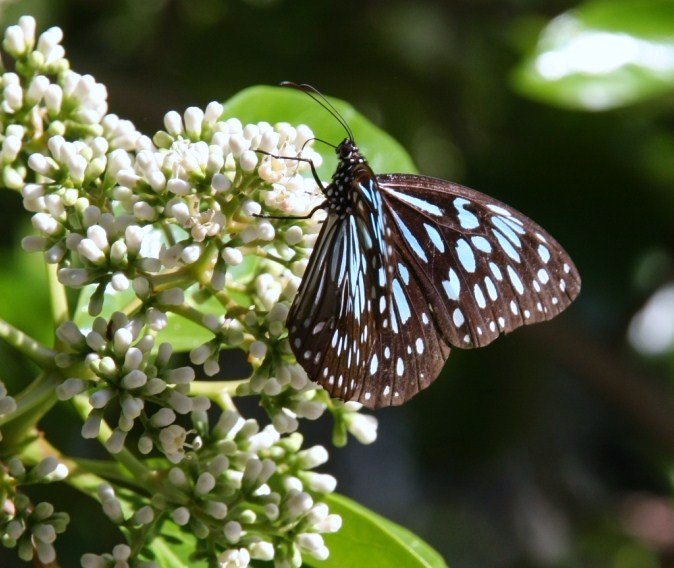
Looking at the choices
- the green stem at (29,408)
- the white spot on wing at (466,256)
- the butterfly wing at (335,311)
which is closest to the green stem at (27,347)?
the green stem at (29,408)

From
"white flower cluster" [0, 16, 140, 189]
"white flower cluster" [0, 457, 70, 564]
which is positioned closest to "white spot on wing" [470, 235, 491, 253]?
"white flower cluster" [0, 16, 140, 189]

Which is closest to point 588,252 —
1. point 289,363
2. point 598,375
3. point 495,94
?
point 598,375

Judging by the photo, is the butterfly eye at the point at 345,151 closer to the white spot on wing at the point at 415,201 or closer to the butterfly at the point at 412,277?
the butterfly at the point at 412,277

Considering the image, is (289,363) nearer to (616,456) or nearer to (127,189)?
(127,189)

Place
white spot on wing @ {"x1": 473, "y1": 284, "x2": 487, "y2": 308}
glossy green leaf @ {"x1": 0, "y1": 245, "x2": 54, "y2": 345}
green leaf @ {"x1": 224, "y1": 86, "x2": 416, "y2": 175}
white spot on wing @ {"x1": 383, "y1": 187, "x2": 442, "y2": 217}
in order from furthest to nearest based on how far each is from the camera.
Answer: glossy green leaf @ {"x1": 0, "y1": 245, "x2": 54, "y2": 345}
green leaf @ {"x1": 224, "y1": 86, "x2": 416, "y2": 175}
white spot on wing @ {"x1": 383, "y1": 187, "x2": 442, "y2": 217}
white spot on wing @ {"x1": 473, "y1": 284, "x2": 487, "y2": 308}

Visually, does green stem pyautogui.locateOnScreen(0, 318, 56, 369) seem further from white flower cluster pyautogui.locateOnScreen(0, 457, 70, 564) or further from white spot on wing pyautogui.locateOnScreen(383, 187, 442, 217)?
white spot on wing pyautogui.locateOnScreen(383, 187, 442, 217)

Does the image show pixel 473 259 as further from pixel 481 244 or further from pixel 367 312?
pixel 367 312
